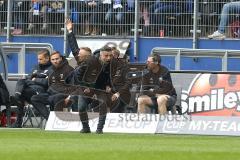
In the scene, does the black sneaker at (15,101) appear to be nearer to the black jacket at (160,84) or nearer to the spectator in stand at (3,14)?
the black jacket at (160,84)

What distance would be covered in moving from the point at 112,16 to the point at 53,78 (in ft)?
15.5

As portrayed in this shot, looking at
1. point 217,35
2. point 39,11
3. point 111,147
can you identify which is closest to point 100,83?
point 111,147

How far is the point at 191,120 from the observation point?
68.7 ft

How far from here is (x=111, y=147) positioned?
1550 centimetres

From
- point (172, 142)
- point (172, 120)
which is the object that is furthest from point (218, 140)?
point (172, 120)

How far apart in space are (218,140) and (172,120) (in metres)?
2.78

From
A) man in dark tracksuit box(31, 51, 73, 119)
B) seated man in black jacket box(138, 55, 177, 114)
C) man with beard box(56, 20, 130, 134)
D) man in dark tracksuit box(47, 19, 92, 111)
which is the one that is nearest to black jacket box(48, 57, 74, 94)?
man in dark tracksuit box(31, 51, 73, 119)

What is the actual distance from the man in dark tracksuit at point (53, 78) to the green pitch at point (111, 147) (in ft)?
11.8

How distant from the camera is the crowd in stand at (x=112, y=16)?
87.9 ft

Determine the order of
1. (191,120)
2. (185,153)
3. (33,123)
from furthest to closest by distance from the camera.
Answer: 1. (33,123)
2. (191,120)
3. (185,153)

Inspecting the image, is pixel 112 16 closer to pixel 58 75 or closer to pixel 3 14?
pixel 3 14

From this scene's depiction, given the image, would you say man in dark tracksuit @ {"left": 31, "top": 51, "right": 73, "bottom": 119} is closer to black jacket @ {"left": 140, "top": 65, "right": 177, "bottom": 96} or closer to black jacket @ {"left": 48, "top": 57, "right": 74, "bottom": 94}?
black jacket @ {"left": 48, "top": 57, "right": 74, "bottom": 94}

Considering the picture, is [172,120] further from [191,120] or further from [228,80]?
[228,80]

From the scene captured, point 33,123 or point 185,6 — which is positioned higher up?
point 185,6
